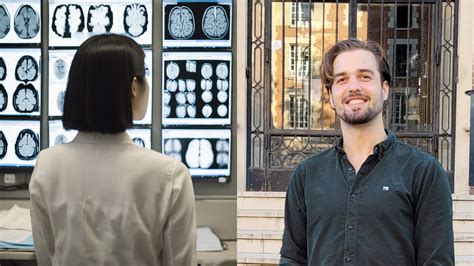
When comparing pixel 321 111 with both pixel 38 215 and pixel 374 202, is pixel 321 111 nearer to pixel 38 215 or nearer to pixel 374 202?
pixel 374 202

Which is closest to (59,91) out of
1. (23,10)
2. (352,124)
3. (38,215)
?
(23,10)

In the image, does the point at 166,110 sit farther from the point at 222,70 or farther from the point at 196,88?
the point at 222,70

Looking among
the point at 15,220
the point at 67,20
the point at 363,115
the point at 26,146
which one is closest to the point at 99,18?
the point at 67,20

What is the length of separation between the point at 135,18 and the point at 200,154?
75cm

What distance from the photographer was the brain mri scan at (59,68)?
2293 millimetres

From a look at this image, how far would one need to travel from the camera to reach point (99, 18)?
7.91ft

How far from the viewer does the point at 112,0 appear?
2.38 meters

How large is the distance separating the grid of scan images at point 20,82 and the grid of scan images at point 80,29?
0.09m

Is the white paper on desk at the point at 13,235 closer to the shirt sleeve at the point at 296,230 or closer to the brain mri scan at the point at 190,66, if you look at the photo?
the brain mri scan at the point at 190,66

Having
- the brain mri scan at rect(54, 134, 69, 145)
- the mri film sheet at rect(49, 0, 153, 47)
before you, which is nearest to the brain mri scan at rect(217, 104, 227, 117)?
the mri film sheet at rect(49, 0, 153, 47)

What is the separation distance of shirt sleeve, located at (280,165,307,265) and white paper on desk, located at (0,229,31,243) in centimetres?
139

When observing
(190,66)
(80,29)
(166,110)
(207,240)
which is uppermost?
(80,29)

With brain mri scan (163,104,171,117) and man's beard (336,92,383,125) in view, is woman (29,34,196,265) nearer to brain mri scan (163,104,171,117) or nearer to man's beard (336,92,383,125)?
man's beard (336,92,383,125)

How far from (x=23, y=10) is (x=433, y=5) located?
10.3 feet
